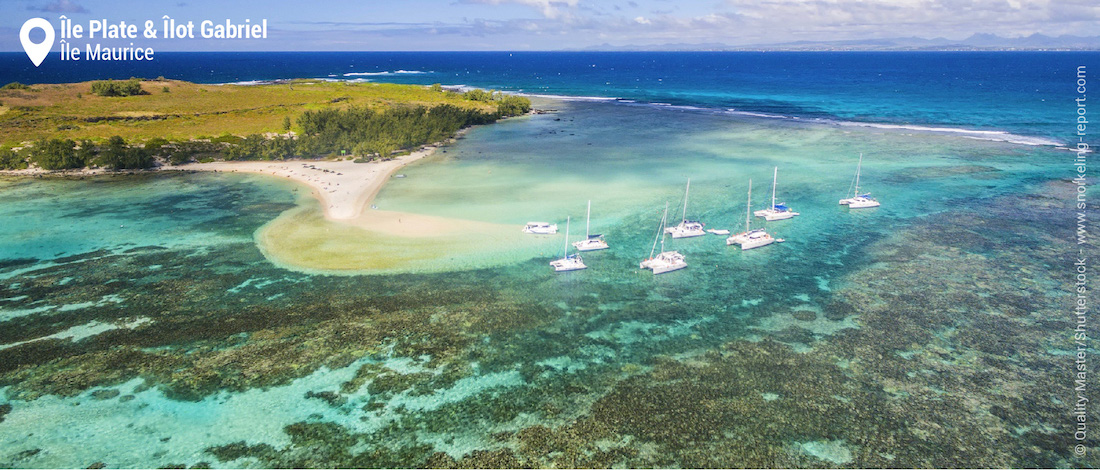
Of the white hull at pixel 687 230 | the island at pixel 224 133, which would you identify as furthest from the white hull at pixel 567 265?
the island at pixel 224 133

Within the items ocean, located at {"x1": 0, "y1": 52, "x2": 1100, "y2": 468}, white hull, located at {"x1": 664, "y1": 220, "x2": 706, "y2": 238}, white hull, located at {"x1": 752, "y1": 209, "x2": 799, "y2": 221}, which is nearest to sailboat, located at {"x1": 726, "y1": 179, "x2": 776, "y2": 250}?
ocean, located at {"x1": 0, "y1": 52, "x2": 1100, "y2": 468}

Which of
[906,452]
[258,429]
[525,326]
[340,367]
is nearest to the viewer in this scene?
[906,452]

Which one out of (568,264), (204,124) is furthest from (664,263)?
(204,124)

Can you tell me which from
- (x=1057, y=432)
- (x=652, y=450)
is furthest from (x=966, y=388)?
(x=652, y=450)

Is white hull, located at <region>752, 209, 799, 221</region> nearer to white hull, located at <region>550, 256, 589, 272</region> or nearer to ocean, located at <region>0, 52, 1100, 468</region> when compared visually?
ocean, located at <region>0, 52, 1100, 468</region>

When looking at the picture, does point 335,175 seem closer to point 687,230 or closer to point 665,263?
point 687,230

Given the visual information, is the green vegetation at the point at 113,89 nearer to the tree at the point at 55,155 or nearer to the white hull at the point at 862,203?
the tree at the point at 55,155

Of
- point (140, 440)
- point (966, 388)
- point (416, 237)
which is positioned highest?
point (416, 237)

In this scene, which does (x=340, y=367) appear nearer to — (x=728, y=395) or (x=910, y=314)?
(x=728, y=395)
